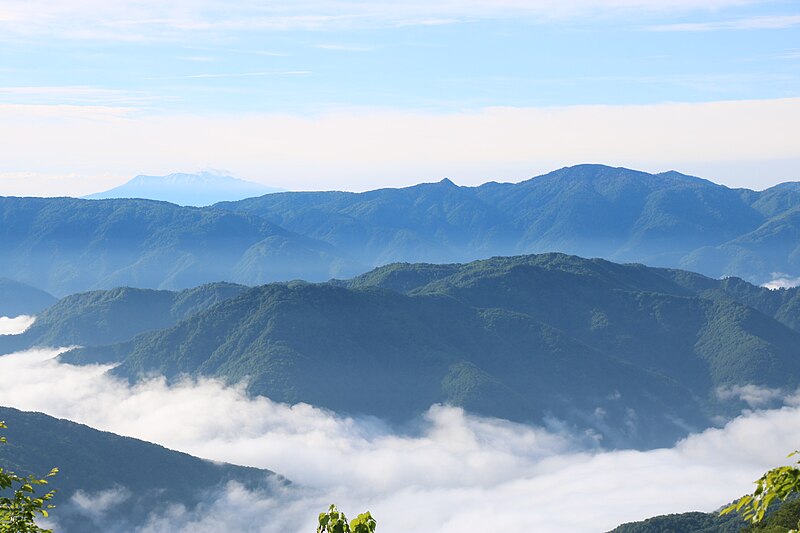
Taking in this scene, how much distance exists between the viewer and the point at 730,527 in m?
195

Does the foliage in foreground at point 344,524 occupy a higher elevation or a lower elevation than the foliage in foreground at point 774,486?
higher

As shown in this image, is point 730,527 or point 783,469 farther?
point 730,527

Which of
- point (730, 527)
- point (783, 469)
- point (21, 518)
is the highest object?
point (730, 527)

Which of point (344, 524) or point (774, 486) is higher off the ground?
point (344, 524)

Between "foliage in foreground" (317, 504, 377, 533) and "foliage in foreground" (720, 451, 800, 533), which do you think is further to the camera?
"foliage in foreground" (317, 504, 377, 533)

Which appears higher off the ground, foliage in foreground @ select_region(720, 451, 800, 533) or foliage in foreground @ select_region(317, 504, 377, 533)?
foliage in foreground @ select_region(317, 504, 377, 533)

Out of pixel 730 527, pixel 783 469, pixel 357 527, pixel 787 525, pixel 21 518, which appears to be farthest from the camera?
pixel 730 527

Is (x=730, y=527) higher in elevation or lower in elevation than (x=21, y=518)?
higher

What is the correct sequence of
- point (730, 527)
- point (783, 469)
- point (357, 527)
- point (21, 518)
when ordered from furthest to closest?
point (730, 527) < point (21, 518) < point (357, 527) < point (783, 469)

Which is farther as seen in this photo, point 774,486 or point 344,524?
point 344,524

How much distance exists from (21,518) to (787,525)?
112005 millimetres

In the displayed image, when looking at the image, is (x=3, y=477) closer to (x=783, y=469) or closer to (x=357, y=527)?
(x=357, y=527)

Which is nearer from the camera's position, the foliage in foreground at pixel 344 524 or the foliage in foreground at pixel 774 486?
the foliage in foreground at pixel 774 486

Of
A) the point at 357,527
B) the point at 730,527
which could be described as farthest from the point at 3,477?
the point at 730,527
